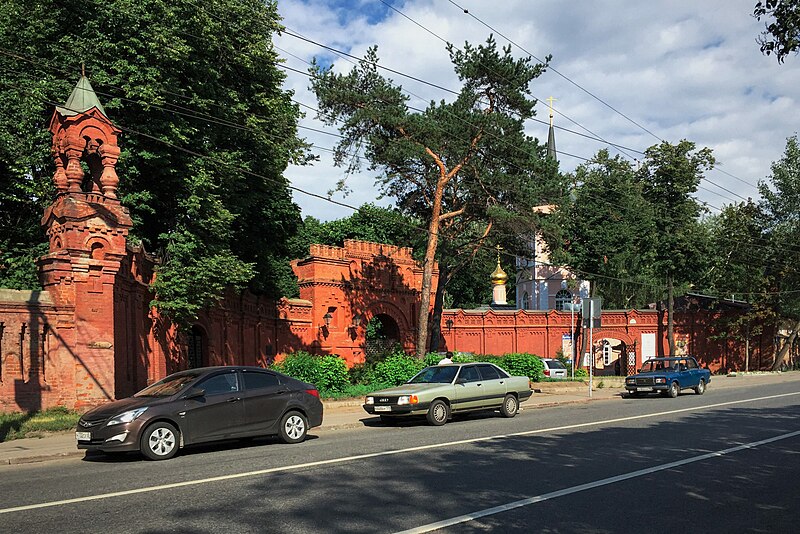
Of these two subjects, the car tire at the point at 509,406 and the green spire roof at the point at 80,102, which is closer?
the green spire roof at the point at 80,102

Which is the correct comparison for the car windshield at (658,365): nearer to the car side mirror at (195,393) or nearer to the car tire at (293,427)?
the car tire at (293,427)

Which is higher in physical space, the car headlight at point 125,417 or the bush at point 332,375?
the car headlight at point 125,417

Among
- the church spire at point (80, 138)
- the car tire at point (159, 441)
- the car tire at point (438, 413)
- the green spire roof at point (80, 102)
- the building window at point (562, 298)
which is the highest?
the green spire roof at point (80, 102)

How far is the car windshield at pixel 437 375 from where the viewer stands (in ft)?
54.7

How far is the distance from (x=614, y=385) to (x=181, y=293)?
21.0m

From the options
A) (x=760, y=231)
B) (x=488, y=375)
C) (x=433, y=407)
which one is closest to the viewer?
(x=433, y=407)

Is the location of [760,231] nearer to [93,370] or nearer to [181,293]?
[181,293]

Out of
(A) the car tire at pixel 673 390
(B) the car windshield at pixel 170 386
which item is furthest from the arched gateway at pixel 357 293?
(B) the car windshield at pixel 170 386

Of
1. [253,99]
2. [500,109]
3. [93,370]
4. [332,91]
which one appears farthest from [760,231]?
[93,370]

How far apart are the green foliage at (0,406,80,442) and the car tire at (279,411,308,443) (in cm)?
509

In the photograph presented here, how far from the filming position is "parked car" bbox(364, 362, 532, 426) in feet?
51.2

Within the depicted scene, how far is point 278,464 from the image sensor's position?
1021 cm

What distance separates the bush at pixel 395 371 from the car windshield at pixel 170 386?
11499 millimetres

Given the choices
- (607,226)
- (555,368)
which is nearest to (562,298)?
(607,226)
